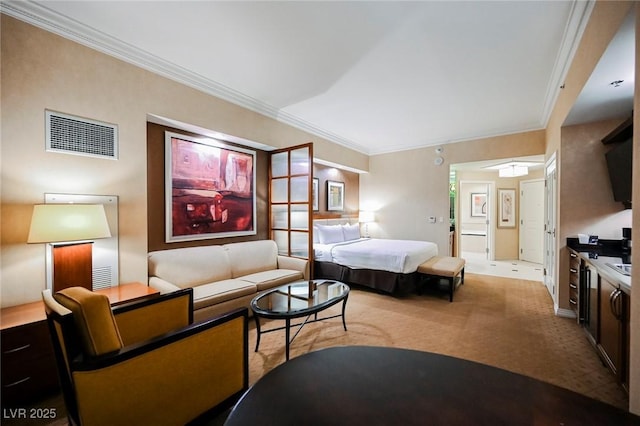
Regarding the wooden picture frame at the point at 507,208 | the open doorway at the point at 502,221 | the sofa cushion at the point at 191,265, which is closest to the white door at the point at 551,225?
the open doorway at the point at 502,221

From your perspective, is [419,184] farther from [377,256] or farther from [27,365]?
[27,365]

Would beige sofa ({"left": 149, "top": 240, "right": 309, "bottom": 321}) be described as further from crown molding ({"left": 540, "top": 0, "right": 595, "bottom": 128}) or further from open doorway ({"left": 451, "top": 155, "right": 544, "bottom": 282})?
open doorway ({"left": 451, "top": 155, "right": 544, "bottom": 282})

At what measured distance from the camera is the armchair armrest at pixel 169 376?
1.18 meters

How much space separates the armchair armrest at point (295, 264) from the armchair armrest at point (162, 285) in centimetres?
160

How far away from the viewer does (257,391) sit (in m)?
0.84

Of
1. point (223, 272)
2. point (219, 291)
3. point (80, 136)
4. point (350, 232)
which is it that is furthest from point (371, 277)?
point (80, 136)

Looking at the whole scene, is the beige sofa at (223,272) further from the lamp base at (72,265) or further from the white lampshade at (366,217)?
the white lampshade at (366,217)

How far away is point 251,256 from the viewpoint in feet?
12.4

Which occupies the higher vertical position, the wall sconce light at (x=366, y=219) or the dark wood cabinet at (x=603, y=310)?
the wall sconce light at (x=366, y=219)

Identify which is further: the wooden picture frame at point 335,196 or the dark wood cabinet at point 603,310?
the wooden picture frame at point 335,196

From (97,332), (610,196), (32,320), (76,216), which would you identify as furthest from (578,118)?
(32,320)

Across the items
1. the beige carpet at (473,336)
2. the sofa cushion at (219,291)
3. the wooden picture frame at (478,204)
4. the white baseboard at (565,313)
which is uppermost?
the wooden picture frame at (478,204)

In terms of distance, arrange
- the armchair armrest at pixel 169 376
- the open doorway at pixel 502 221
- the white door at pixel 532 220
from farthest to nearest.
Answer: the white door at pixel 532 220, the open doorway at pixel 502 221, the armchair armrest at pixel 169 376

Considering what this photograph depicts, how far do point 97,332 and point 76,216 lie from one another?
4.24 ft
